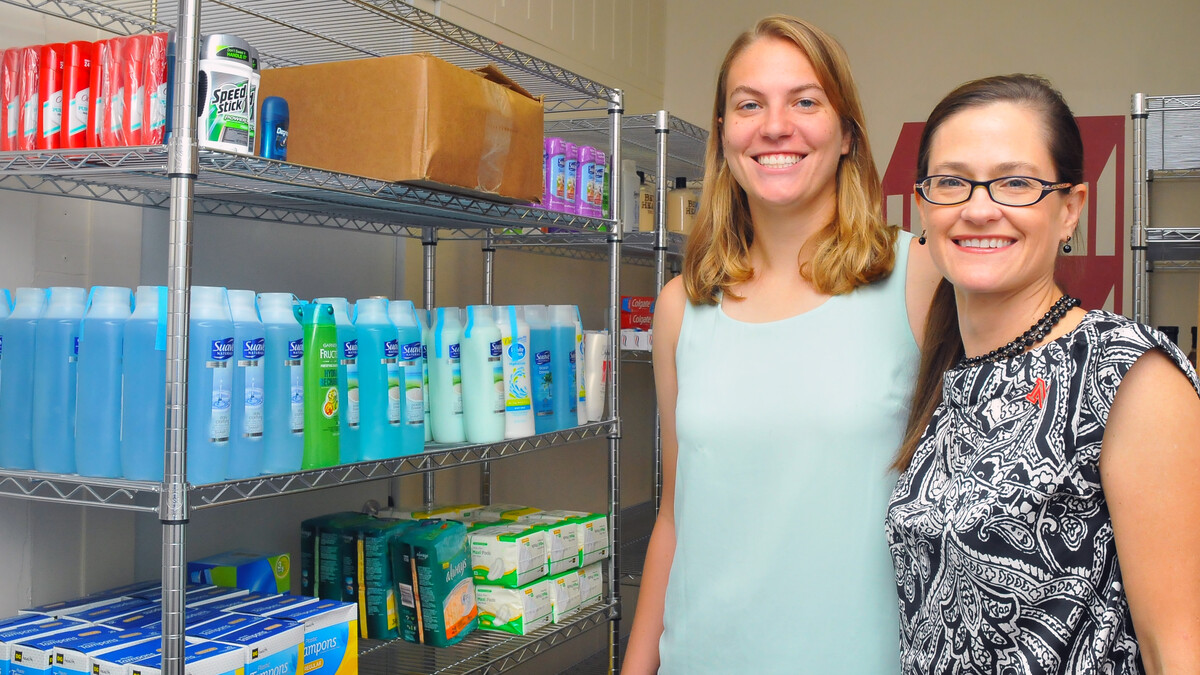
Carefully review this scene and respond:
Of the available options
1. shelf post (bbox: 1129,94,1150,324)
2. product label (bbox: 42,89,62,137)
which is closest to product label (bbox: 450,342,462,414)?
product label (bbox: 42,89,62,137)

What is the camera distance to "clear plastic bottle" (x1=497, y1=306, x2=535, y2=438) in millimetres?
2283

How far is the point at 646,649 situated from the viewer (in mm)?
1602

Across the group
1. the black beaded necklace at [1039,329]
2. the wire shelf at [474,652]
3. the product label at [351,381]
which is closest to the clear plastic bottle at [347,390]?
the product label at [351,381]

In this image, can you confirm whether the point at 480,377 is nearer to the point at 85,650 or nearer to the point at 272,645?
the point at 272,645

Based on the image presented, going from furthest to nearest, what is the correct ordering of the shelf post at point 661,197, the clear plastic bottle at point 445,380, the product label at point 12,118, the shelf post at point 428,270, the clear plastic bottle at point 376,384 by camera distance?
the shelf post at point 661,197 < the shelf post at point 428,270 < the clear plastic bottle at point 445,380 < the clear plastic bottle at point 376,384 < the product label at point 12,118

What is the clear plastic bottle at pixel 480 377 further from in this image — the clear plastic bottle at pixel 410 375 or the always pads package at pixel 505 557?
the always pads package at pixel 505 557

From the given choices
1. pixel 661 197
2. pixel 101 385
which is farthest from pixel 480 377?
pixel 661 197

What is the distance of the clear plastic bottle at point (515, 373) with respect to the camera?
7.49 feet

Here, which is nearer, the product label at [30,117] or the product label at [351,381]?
the product label at [30,117]

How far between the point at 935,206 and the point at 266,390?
111 cm

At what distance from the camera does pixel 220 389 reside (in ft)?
5.18

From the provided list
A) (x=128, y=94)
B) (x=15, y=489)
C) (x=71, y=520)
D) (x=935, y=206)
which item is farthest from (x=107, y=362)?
(x=935, y=206)

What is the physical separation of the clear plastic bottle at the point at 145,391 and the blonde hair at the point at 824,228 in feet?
2.71

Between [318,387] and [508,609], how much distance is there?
837 millimetres
